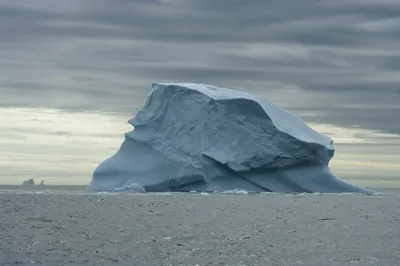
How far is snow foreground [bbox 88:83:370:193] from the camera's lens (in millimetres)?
36500

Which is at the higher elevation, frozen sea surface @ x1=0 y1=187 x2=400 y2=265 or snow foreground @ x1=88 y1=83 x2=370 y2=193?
snow foreground @ x1=88 y1=83 x2=370 y2=193

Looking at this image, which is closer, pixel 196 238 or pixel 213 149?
pixel 196 238

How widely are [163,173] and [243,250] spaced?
19.8 m

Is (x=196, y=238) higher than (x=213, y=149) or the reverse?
the reverse

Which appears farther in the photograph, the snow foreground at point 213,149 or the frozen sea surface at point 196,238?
the snow foreground at point 213,149

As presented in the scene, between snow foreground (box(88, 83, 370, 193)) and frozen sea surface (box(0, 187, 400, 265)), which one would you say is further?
snow foreground (box(88, 83, 370, 193))

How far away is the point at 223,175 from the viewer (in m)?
37.5

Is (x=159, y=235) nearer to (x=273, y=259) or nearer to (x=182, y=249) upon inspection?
(x=182, y=249)

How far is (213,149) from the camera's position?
3650cm

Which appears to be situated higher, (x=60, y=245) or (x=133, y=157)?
(x=133, y=157)

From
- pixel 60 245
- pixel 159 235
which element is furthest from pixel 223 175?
pixel 60 245

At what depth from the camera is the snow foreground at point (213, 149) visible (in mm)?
36500

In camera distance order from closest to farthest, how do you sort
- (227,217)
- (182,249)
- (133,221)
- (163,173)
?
(182,249), (133,221), (227,217), (163,173)

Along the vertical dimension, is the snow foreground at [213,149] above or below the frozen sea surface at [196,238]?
above
